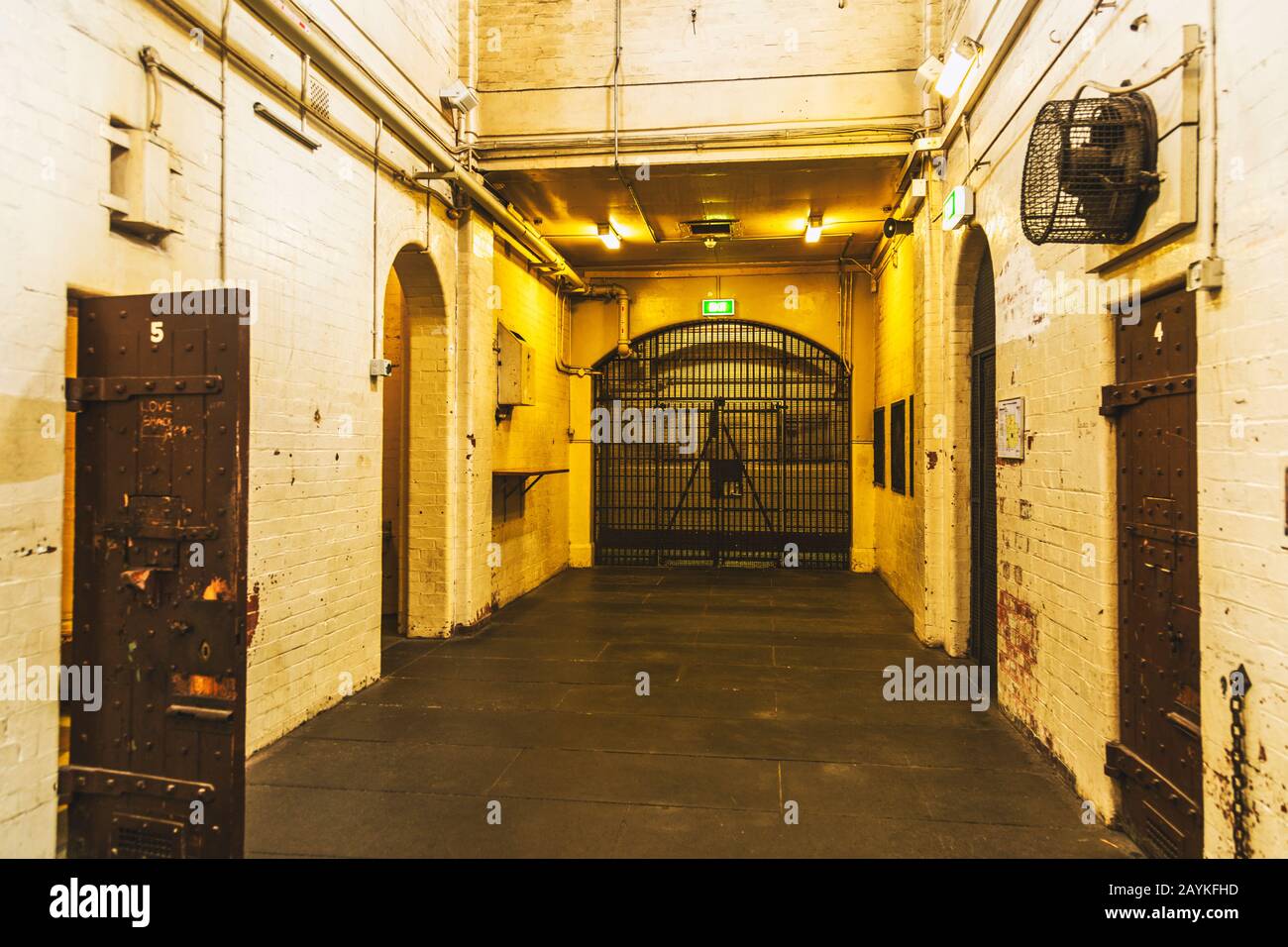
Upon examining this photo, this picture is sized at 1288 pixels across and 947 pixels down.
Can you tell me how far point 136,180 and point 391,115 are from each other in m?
2.63

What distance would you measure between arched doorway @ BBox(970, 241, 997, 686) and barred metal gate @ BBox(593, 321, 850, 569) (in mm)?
5006

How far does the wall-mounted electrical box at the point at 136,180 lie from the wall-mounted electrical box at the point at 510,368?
165 inches

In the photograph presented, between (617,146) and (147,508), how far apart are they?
5264 mm

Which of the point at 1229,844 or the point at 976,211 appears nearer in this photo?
the point at 1229,844

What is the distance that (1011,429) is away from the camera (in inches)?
180

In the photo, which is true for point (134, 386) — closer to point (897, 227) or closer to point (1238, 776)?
point (1238, 776)

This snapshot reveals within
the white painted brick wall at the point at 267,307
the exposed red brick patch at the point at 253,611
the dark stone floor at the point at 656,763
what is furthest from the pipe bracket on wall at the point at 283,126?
the dark stone floor at the point at 656,763

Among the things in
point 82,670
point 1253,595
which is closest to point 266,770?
point 82,670

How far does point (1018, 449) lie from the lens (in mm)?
4469

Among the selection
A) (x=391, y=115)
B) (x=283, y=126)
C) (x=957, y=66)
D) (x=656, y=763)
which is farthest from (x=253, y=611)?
(x=957, y=66)

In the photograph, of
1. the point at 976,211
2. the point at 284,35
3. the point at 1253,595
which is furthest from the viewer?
the point at 976,211

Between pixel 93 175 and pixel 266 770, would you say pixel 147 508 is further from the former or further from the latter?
pixel 266 770

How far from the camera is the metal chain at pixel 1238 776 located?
244cm
